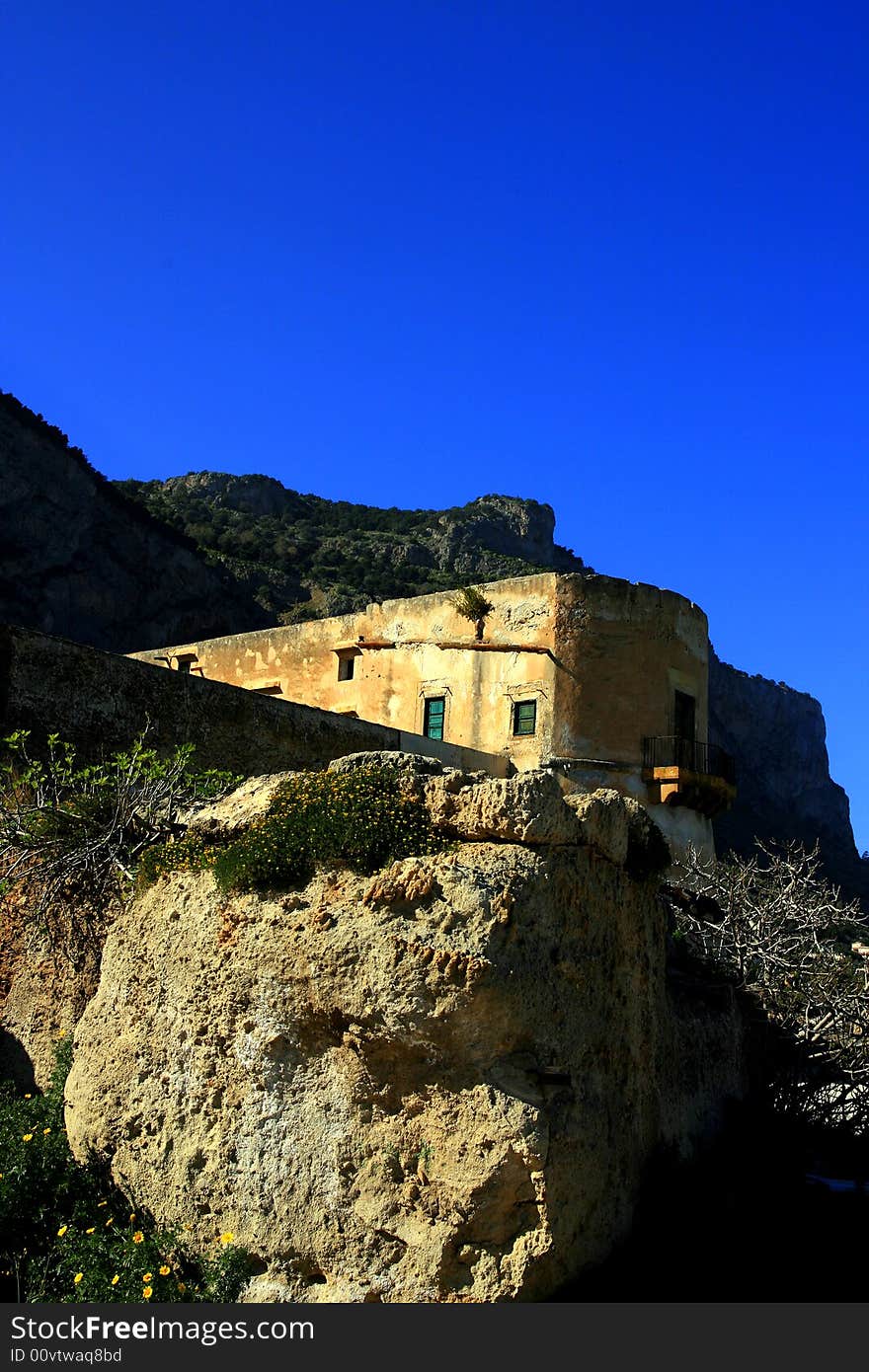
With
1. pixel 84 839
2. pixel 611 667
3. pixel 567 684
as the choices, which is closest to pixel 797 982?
pixel 84 839

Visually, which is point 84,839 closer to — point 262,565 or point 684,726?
point 684,726

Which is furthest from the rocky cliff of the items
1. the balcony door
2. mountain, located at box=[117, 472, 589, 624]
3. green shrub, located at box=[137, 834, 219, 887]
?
green shrub, located at box=[137, 834, 219, 887]

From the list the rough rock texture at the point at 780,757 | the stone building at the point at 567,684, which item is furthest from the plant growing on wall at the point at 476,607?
the rough rock texture at the point at 780,757

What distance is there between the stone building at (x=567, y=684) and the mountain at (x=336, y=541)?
3203 cm

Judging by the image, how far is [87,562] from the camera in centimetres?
5031

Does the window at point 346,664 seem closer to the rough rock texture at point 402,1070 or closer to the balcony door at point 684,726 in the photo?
the balcony door at point 684,726

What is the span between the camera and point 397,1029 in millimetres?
5945

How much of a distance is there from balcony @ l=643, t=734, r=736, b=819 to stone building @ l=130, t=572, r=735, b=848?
2 cm

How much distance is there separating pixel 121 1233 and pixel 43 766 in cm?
411

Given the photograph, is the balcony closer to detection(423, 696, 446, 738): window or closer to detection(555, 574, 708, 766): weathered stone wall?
detection(555, 574, 708, 766): weathered stone wall

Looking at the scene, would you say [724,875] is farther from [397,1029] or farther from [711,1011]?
[397,1029]

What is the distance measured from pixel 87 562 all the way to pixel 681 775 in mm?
34657

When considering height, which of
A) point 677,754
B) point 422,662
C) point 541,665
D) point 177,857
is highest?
point 422,662

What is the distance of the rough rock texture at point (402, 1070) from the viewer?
5.78m
